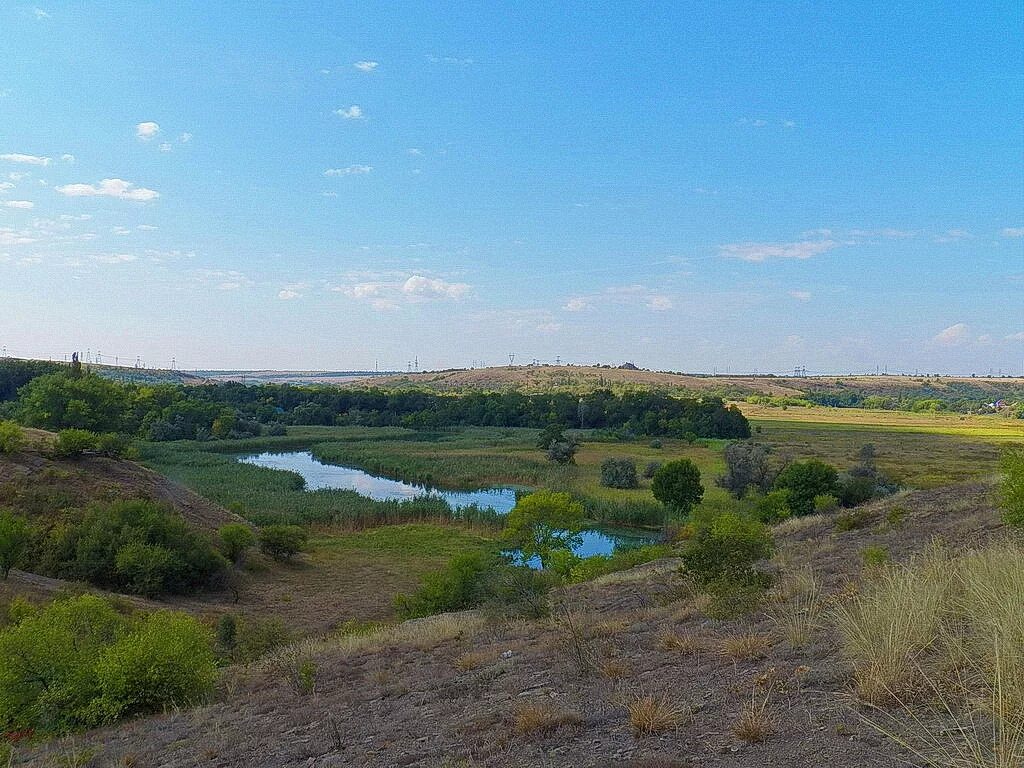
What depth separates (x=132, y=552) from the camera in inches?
929

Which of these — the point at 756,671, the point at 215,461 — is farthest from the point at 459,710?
the point at 215,461

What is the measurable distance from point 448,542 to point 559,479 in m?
22.1

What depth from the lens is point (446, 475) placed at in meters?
62.7

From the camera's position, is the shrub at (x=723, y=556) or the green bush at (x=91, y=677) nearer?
the green bush at (x=91, y=677)

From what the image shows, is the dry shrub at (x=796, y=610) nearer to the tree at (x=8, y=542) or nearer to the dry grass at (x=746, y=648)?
the dry grass at (x=746, y=648)

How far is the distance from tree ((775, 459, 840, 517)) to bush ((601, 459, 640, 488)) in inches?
729

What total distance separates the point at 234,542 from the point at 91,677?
64.1 feet

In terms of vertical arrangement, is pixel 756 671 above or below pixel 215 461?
above

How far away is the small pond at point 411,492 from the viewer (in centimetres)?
4047

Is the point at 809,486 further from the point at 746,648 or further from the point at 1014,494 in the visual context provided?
the point at 746,648

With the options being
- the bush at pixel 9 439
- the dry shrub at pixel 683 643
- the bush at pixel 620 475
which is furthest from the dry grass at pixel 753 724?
the bush at pixel 620 475

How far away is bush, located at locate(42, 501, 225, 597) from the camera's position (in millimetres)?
23562

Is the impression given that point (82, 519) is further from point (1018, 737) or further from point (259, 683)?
point (1018, 737)

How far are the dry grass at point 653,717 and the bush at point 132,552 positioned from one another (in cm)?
2339
